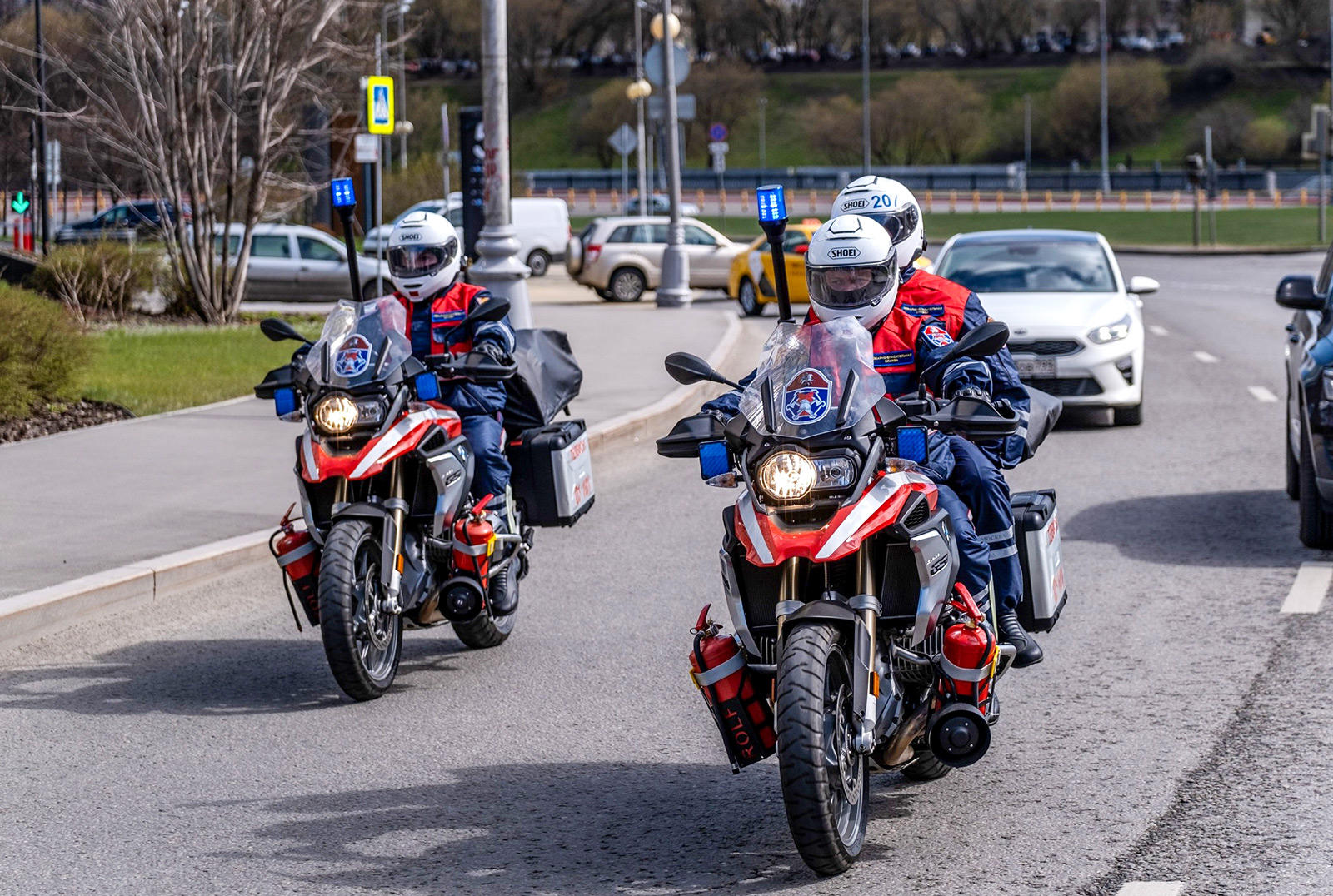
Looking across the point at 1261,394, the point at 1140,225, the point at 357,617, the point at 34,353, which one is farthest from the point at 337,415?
the point at 1140,225

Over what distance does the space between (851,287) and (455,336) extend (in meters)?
2.55

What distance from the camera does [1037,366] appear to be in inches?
580

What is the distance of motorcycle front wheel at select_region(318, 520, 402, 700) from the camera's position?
6535mm

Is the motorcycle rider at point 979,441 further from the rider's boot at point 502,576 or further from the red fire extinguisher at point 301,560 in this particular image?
the red fire extinguisher at point 301,560

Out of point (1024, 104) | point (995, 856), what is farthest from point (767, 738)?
point (1024, 104)

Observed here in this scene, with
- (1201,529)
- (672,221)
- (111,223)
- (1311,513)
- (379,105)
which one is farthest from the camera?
(111,223)

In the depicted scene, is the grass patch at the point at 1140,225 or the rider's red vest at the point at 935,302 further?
the grass patch at the point at 1140,225

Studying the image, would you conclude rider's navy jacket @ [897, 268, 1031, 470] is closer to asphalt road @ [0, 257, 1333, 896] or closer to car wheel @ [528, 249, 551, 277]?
asphalt road @ [0, 257, 1333, 896]

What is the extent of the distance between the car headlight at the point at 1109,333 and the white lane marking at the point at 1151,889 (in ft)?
34.1

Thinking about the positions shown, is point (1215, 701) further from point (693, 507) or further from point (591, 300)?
point (591, 300)

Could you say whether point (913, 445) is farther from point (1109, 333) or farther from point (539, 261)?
point (539, 261)

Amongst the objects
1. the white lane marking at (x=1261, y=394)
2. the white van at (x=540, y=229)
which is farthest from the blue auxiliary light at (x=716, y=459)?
the white van at (x=540, y=229)

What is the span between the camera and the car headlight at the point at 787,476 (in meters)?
4.78

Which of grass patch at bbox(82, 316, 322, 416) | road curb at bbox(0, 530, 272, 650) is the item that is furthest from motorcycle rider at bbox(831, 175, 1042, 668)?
grass patch at bbox(82, 316, 322, 416)
